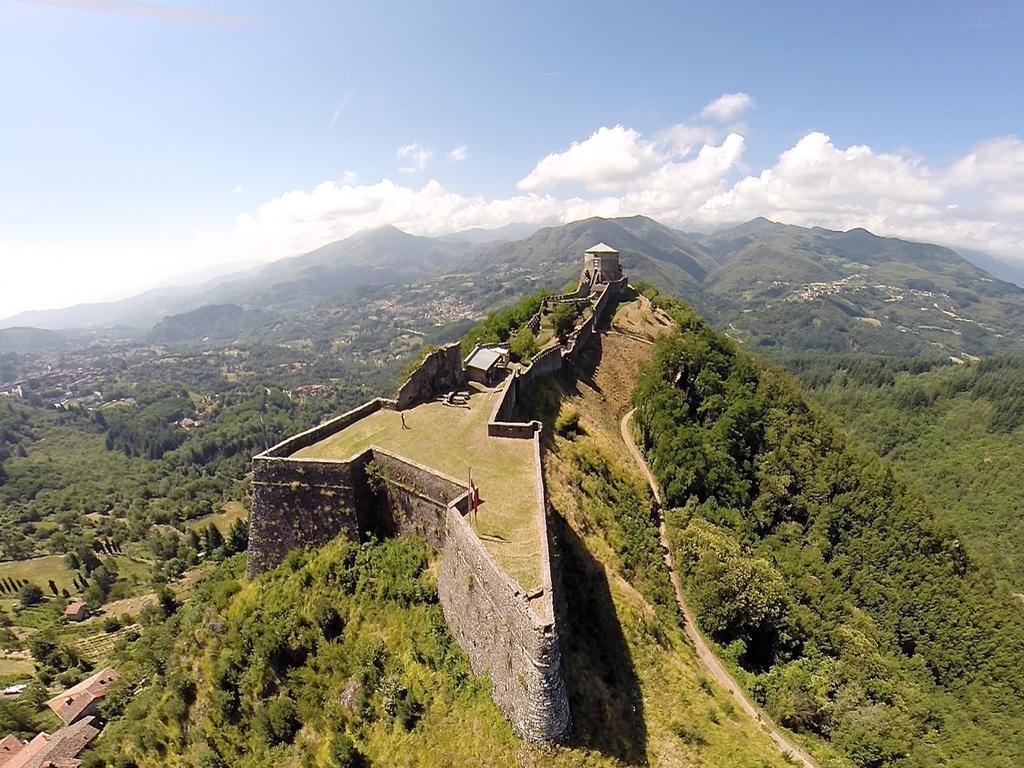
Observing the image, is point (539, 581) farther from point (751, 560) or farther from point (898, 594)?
point (898, 594)

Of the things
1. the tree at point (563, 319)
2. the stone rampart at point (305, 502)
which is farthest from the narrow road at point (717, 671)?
the stone rampart at point (305, 502)

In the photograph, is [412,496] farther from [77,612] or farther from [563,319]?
[77,612]

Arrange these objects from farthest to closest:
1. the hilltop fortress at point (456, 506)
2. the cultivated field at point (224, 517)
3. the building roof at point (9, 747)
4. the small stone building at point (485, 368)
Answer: the cultivated field at point (224, 517), the building roof at point (9, 747), the small stone building at point (485, 368), the hilltop fortress at point (456, 506)

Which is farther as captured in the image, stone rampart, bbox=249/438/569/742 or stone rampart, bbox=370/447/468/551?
stone rampart, bbox=370/447/468/551

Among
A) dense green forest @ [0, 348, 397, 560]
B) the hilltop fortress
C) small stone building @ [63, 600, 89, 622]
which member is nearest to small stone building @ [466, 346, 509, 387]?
the hilltop fortress

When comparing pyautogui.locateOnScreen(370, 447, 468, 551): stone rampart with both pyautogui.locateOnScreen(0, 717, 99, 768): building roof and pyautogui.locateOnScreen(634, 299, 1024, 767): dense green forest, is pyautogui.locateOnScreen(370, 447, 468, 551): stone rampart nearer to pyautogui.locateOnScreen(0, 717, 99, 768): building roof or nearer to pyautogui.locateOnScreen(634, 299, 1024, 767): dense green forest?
pyautogui.locateOnScreen(634, 299, 1024, 767): dense green forest

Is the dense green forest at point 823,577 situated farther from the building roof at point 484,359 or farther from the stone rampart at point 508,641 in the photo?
the stone rampart at point 508,641

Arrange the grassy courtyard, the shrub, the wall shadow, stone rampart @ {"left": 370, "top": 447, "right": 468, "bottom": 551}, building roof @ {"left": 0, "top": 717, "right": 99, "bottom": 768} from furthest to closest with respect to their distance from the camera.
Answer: building roof @ {"left": 0, "top": 717, "right": 99, "bottom": 768}, the shrub, stone rampart @ {"left": 370, "top": 447, "right": 468, "bottom": 551}, the grassy courtyard, the wall shadow
